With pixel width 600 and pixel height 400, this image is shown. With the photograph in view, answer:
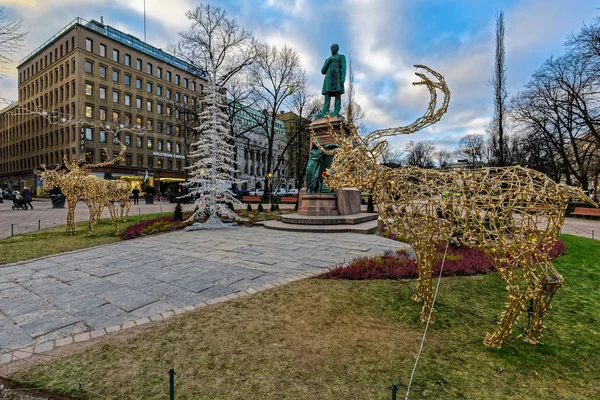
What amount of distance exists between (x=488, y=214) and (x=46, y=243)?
1229 centimetres

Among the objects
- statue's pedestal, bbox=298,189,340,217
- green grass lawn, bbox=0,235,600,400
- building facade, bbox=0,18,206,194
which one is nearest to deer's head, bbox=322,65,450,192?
green grass lawn, bbox=0,235,600,400

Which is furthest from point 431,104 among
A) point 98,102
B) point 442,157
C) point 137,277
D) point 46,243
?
point 442,157

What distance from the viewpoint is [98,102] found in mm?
41938

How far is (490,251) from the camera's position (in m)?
3.32

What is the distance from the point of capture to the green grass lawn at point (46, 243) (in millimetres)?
7816

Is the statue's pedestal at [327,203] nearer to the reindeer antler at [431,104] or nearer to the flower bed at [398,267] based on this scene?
the flower bed at [398,267]

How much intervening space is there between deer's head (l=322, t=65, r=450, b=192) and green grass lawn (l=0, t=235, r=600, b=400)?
1.99 m

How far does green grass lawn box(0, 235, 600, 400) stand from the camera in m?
2.61

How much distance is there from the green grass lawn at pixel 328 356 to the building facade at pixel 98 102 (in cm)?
3747

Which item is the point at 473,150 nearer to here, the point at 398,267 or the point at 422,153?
the point at 422,153

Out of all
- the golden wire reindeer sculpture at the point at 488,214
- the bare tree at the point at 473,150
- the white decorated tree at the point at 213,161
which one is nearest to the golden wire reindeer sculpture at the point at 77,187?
the white decorated tree at the point at 213,161

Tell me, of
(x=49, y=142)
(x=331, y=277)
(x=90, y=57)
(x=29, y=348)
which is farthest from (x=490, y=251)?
(x=49, y=142)

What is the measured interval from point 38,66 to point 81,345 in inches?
2478

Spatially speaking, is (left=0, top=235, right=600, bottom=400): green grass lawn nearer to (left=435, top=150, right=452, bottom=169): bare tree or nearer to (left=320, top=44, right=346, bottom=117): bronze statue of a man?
(left=320, top=44, right=346, bottom=117): bronze statue of a man
